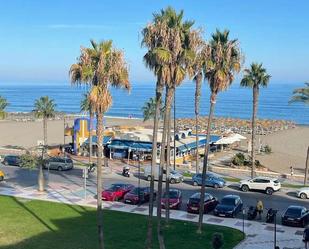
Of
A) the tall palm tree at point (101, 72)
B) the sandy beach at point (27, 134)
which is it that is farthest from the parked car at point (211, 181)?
the sandy beach at point (27, 134)

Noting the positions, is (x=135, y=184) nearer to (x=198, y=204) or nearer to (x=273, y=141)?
(x=198, y=204)

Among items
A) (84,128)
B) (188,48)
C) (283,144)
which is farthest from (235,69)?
(283,144)

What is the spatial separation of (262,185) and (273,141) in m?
42.8

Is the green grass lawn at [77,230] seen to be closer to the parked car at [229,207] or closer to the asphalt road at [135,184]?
the parked car at [229,207]

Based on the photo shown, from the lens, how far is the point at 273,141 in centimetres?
8412

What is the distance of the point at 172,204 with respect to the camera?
3581cm

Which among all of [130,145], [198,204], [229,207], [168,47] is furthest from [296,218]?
[130,145]

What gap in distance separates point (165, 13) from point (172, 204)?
53.6 ft

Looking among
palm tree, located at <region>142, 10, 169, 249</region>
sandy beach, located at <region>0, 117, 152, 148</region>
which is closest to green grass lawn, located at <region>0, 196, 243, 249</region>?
palm tree, located at <region>142, 10, 169, 249</region>

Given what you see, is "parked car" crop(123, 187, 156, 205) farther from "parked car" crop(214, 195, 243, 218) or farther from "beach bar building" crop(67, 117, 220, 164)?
"beach bar building" crop(67, 117, 220, 164)

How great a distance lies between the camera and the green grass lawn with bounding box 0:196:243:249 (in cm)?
2659

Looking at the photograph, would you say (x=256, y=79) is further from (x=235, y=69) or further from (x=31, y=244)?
(x=31, y=244)

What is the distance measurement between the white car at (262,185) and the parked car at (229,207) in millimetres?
8052

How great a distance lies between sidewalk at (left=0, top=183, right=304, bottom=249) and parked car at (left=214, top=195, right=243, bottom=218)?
451 millimetres
